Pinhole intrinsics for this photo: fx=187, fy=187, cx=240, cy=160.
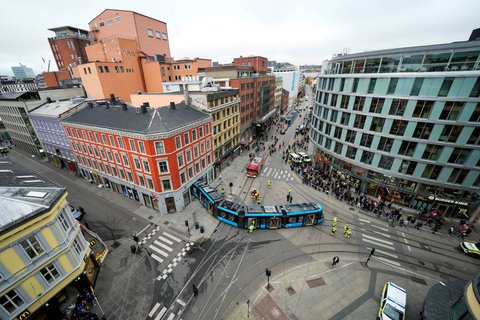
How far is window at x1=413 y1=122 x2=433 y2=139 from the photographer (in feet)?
87.2

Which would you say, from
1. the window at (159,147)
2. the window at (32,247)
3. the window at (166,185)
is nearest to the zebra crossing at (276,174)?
the window at (166,185)

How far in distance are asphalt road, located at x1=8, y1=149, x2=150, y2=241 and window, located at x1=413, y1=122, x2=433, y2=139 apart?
140 ft

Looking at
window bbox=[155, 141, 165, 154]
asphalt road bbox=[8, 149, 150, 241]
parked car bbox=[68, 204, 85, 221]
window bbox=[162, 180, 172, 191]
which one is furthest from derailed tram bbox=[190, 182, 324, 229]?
parked car bbox=[68, 204, 85, 221]

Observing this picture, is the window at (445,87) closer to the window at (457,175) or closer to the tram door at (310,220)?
the window at (457,175)

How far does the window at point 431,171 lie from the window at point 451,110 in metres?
7.26

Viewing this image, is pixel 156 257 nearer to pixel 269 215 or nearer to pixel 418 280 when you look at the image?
pixel 269 215

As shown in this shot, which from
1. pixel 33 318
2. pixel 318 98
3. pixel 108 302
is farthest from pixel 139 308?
pixel 318 98

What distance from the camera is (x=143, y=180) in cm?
3000

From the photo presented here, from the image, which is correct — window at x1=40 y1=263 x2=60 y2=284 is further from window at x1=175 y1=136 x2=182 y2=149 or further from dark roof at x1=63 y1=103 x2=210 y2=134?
window at x1=175 y1=136 x2=182 y2=149

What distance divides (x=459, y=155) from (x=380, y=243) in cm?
1653

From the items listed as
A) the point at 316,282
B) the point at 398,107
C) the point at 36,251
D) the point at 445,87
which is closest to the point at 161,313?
the point at 36,251

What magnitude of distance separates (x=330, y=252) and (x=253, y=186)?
728 inches

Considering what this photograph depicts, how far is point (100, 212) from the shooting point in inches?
1233

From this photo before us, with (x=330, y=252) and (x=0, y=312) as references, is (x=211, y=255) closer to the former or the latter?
(x=330, y=252)
